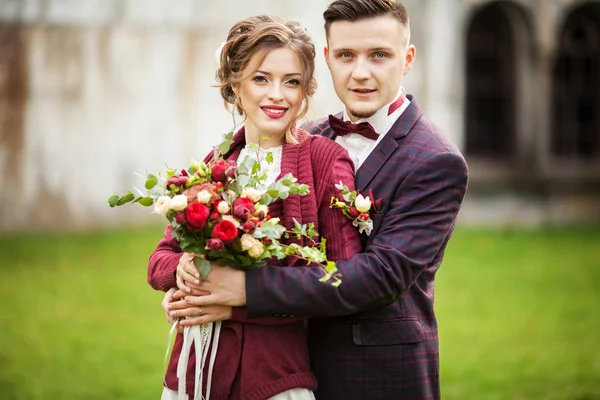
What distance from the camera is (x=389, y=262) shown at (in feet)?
10.3

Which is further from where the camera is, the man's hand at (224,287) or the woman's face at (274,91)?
the woman's face at (274,91)

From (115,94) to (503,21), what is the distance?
6006mm

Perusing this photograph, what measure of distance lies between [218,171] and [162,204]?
23 cm

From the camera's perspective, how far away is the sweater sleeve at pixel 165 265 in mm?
3324

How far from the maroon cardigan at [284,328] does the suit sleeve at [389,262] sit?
4.2 inches

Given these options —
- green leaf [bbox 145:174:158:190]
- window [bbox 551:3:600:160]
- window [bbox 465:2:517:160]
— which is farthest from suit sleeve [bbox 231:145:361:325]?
window [bbox 551:3:600:160]

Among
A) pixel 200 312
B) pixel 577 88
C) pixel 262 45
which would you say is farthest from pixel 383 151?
pixel 577 88

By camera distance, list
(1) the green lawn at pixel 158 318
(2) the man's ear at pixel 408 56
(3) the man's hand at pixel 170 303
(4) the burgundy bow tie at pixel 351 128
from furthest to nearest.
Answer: (1) the green lawn at pixel 158 318, (2) the man's ear at pixel 408 56, (4) the burgundy bow tie at pixel 351 128, (3) the man's hand at pixel 170 303

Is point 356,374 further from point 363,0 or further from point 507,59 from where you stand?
point 507,59

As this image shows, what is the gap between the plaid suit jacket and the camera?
311 cm

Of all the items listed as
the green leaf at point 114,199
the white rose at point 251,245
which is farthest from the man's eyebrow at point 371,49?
the green leaf at point 114,199

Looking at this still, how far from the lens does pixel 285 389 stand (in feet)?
10.3

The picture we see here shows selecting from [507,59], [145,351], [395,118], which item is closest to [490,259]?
[507,59]

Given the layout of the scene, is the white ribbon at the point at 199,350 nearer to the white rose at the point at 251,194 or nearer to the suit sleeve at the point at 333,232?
the suit sleeve at the point at 333,232
